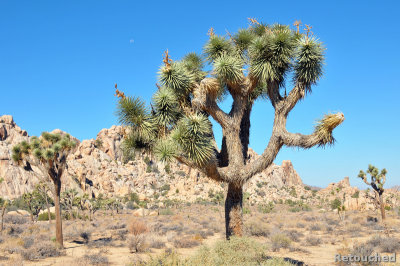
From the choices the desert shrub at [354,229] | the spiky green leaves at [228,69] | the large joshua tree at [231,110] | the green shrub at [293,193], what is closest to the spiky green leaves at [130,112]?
the large joshua tree at [231,110]

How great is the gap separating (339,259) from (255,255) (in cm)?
438

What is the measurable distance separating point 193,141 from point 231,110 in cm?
233

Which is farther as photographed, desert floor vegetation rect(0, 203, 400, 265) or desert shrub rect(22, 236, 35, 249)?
desert shrub rect(22, 236, 35, 249)

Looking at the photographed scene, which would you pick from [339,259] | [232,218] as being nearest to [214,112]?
[232,218]

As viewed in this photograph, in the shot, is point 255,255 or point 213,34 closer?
point 255,255

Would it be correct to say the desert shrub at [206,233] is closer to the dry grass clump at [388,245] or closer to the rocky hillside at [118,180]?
the dry grass clump at [388,245]

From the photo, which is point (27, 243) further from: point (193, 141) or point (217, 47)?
point (217, 47)

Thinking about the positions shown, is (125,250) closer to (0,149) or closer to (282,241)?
(282,241)

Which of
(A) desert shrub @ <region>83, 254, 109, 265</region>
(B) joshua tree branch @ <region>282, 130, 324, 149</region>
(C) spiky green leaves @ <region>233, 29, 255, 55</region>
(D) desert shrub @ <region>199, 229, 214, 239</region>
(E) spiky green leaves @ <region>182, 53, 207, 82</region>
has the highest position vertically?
(C) spiky green leaves @ <region>233, 29, 255, 55</region>

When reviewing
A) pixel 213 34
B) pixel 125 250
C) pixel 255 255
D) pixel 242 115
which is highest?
pixel 213 34

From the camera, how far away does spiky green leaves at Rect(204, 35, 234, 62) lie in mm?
9930

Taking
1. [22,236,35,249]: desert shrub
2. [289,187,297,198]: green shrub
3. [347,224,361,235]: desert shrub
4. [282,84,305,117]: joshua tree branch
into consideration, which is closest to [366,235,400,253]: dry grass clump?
[347,224,361,235]: desert shrub

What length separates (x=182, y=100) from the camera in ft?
31.8

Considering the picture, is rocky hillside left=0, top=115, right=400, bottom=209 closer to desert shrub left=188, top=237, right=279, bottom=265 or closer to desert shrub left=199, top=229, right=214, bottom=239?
desert shrub left=199, top=229, right=214, bottom=239
